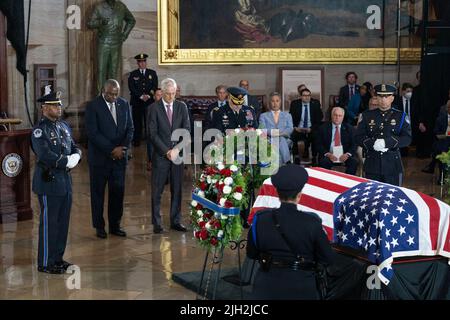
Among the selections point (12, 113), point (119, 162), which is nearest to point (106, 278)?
point (119, 162)

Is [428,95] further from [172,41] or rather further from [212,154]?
[212,154]

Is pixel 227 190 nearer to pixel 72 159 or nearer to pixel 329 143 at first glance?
pixel 72 159

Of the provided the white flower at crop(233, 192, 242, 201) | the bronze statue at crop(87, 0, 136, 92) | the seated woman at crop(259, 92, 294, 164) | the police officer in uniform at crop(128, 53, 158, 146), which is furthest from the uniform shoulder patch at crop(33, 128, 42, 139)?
the bronze statue at crop(87, 0, 136, 92)

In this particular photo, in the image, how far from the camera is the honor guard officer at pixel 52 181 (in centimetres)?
795

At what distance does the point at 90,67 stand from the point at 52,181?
987 cm

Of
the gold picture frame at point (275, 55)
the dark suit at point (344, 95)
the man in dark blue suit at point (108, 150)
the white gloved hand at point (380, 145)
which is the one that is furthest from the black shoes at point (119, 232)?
the gold picture frame at point (275, 55)

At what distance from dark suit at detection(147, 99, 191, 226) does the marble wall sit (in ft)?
25.4

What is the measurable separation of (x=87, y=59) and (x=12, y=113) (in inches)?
73.3

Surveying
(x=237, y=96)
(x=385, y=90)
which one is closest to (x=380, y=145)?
(x=385, y=90)

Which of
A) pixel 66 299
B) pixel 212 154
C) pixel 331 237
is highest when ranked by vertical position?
pixel 212 154

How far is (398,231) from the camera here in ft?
20.3

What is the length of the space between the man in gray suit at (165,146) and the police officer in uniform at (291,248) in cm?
470

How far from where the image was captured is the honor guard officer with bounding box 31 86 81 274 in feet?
26.1

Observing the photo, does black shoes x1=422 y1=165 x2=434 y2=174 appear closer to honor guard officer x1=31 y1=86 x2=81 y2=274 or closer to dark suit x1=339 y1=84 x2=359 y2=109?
dark suit x1=339 y1=84 x2=359 y2=109
